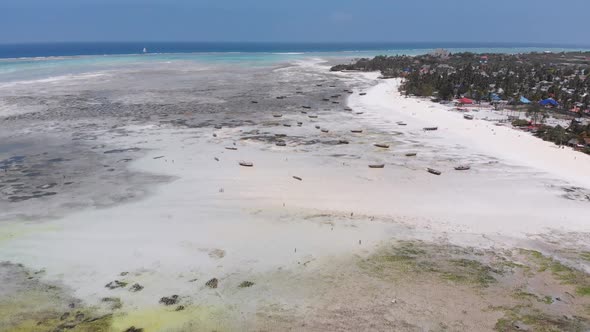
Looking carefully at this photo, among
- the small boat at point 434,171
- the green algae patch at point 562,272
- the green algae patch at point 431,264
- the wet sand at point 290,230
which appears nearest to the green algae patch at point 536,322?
the wet sand at point 290,230

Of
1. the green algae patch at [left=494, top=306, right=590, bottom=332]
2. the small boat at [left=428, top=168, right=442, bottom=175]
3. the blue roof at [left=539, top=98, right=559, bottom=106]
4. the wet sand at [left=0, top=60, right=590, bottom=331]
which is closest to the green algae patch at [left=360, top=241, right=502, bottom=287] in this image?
the wet sand at [left=0, top=60, right=590, bottom=331]

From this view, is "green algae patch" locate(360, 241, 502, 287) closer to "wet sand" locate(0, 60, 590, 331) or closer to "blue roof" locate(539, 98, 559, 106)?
"wet sand" locate(0, 60, 590, 331)

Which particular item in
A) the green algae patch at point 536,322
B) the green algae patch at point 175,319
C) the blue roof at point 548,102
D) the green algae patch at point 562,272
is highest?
the blue roof at point 548,102

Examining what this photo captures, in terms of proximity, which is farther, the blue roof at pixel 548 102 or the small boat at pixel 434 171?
the blue roof at pixel 548 102

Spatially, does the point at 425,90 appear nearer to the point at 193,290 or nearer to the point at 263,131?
the point at 263,131

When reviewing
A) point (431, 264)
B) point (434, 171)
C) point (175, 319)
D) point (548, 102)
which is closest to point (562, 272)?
point (431, 264)

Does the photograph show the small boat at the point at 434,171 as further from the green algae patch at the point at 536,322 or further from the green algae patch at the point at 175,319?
the green algae patch at the point at 175,319
